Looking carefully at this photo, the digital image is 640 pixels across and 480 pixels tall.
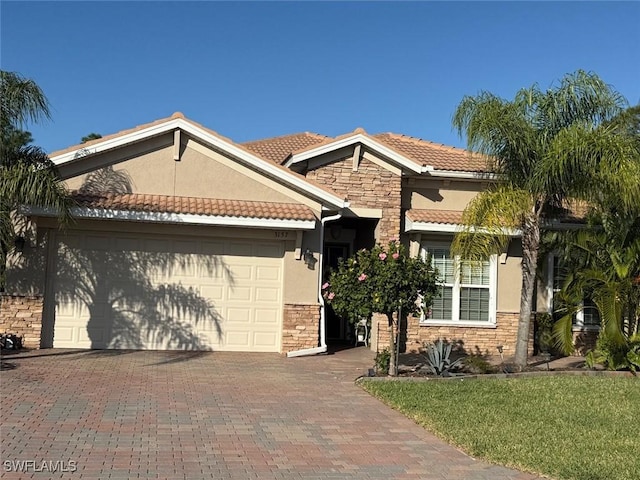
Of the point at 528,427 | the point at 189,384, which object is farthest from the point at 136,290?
the point at 528,427

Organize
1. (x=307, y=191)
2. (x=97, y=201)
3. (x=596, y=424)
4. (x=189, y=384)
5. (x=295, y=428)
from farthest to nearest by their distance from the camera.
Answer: (x=307, y=191), (x=97, y=201), (x=189, y=384), (x=596, y=424), (x=295, y=428)

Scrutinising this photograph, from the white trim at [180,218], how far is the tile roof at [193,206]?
2.5 inches

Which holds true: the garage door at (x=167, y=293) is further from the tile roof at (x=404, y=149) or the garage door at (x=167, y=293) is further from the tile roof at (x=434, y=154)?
the tile roof at (x=434, y=154)

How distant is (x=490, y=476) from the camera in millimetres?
6172

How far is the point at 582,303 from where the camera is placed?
51.1 ft

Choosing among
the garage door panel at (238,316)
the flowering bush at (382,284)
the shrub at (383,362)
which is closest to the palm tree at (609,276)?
the flowering bush at (382,284)

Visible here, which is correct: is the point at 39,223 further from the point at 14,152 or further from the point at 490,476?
the point at 490,476

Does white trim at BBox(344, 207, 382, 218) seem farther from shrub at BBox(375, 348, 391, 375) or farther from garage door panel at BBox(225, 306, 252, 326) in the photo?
shrub at BBox(375, 348, 391, 375)

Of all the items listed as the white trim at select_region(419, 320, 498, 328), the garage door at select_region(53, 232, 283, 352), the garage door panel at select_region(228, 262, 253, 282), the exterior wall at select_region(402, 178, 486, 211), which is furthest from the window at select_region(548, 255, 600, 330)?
the garage door panel at select_region(228, 262, 253, 282)

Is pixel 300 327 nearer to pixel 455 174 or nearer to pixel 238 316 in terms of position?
pixel 238 316

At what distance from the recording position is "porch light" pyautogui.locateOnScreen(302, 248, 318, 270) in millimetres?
14211

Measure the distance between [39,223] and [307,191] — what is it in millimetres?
5559

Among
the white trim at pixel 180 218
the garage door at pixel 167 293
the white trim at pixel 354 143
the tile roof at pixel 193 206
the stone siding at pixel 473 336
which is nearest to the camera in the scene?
the white trim at pixel 180 218

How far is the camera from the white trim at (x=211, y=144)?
1311cm
